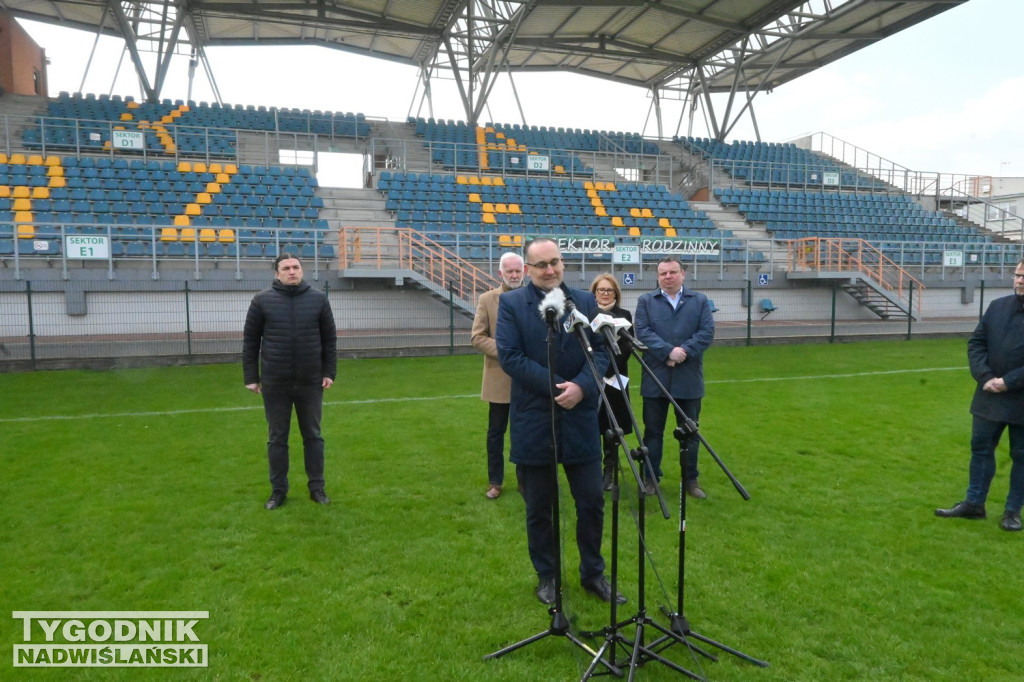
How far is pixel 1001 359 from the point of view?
458cm

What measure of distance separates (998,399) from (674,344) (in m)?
2.16

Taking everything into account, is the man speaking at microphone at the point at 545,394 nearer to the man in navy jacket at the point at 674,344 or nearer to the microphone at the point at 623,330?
the microphone at the point at 623,330

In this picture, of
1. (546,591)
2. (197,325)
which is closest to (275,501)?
(546,591)

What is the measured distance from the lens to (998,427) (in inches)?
185

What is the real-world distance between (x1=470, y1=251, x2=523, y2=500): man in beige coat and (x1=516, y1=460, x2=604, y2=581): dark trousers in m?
1.57

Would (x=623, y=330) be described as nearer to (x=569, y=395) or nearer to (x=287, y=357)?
(x=569, y=395)

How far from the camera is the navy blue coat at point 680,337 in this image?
5125mm

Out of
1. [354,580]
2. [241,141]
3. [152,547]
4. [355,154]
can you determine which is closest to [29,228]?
[241,141]

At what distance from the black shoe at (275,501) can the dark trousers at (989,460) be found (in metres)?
4.98

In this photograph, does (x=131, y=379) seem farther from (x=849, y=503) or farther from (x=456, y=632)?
(x=849, y=503)

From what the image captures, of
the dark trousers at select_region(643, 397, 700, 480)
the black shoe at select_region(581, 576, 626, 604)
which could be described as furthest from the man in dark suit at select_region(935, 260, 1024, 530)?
the black shoe at select_region(581, 576, 626, 604)

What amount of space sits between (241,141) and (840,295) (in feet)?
67.8

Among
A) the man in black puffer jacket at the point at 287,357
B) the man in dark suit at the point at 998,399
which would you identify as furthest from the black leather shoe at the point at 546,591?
the man in dark suit at the point at 998,399

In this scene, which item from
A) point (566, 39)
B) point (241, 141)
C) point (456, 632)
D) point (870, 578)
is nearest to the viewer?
point (456, 632)
